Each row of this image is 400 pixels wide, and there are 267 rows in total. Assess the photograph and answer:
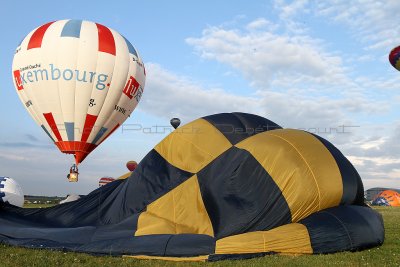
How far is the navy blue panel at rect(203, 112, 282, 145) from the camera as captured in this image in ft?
29.7

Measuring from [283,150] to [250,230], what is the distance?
1.52 metres

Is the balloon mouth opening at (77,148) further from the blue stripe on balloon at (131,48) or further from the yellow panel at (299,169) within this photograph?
the yellow panel at (299,169)

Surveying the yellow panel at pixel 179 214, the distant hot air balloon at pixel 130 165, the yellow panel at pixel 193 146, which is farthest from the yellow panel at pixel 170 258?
the distant hot air balloon at pixel 130 165

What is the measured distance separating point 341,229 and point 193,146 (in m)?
3.24

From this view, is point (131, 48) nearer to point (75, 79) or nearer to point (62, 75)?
point (75, 79)

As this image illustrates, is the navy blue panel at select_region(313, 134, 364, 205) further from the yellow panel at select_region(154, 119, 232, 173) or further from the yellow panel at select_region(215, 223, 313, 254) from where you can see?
the yellow panel at select_region(154, 119, 232, 173)

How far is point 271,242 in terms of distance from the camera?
6.52 metres

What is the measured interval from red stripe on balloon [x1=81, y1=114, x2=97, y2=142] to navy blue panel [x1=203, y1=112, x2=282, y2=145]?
10.1 meters

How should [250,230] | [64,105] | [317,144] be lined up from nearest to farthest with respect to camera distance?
[250,230], [317,144], [64,105]

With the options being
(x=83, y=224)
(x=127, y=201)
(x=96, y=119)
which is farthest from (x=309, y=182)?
(x=96, y=119)

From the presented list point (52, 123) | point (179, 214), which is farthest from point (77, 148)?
point (179, 214)

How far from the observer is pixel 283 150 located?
7.66m

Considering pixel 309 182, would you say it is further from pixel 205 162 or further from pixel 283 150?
pixel 205 162

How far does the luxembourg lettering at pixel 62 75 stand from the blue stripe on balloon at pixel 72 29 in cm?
157
